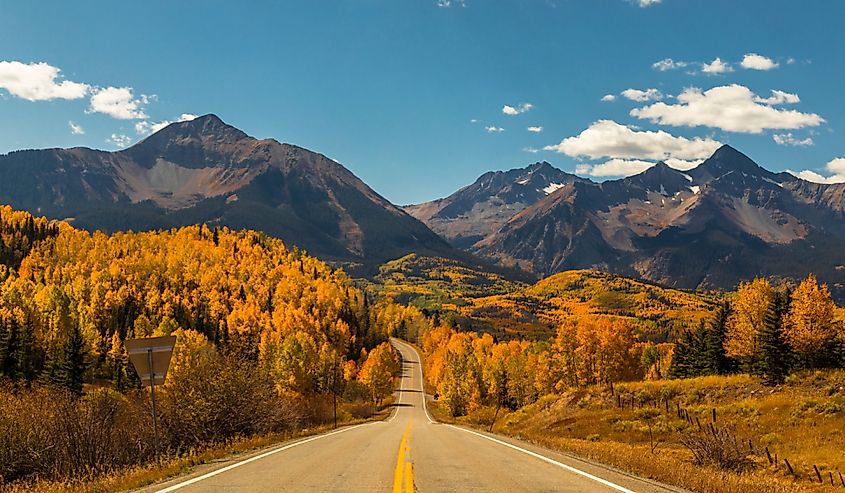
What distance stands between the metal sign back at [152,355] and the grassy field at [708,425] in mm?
13817

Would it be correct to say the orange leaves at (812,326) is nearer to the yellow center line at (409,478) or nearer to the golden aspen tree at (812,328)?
the golden aspen tree at (812,328)

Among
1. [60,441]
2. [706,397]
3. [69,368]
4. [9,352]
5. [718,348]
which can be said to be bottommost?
[69,368]

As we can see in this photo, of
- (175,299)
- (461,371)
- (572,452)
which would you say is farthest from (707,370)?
(175,299)

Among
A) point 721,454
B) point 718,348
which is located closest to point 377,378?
point 718,348

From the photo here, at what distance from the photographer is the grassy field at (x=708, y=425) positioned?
658 inches

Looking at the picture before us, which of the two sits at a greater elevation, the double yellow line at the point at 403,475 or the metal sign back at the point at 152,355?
the metal sign back at the point at 152,355

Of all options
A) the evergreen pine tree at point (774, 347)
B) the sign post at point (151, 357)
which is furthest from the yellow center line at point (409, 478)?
the evergreen pine tree at point (774, 347)

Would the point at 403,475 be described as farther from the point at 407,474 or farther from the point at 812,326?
the point at 812,326

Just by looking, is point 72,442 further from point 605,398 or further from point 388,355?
point 388,355

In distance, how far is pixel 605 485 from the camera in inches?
490

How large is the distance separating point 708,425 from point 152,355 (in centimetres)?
2748

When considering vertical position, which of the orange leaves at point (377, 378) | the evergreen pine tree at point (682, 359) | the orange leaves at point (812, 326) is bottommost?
the orange leaves at point (377, 378)

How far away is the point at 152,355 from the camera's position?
16.8 m

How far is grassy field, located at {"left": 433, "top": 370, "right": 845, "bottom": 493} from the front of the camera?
658 inches
